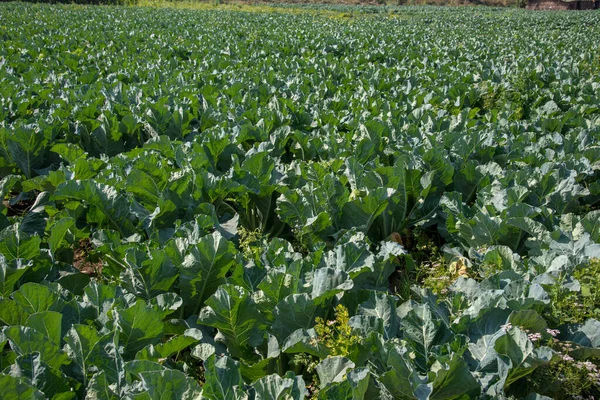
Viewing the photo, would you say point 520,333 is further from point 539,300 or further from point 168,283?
point 168,283

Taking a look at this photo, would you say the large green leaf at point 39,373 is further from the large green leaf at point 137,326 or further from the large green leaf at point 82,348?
the large green leaf at point 137,326

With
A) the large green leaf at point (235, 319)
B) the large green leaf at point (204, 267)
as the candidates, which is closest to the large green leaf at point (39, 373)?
the large green leaf at point (235, 319)

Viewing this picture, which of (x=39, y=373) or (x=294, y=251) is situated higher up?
(x=39, y=373)

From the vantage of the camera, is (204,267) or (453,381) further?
(204,267)

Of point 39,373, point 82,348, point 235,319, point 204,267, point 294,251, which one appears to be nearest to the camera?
point 39,373

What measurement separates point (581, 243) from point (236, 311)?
202 cm

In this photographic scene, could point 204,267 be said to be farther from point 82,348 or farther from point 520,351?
point 520,351

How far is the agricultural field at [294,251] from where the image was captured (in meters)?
1.89

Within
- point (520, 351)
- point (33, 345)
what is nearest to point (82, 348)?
point (33, 345)

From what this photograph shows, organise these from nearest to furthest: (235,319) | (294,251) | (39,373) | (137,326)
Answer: (39,373) < (137,326) < (235,319) < (294,251)

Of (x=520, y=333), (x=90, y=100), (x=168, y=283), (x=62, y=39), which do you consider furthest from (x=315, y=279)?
(x=62, y=39)

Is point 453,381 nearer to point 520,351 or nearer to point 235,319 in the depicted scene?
point 520,351

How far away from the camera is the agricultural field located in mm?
1893

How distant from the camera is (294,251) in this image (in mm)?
3338
